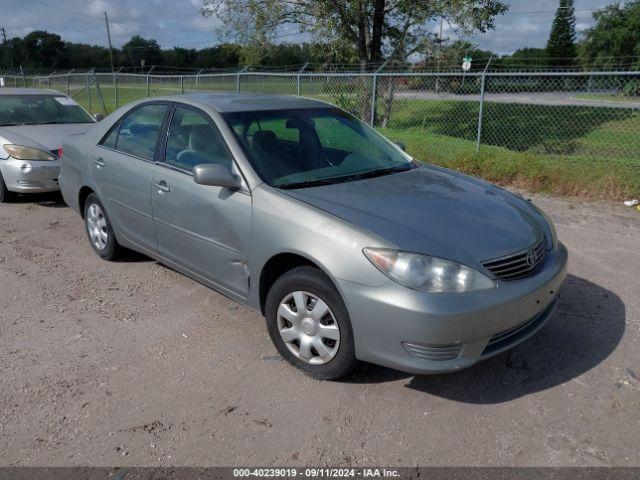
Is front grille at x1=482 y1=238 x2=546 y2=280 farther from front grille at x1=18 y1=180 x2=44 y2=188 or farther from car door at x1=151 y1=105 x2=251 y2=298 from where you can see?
front grille at x1=18 y1=180 x2=44 y2=188

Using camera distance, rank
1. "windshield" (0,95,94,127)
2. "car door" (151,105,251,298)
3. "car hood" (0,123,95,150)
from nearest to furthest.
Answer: "car door" (151,105,251,298), "car hood" (0,123,95,150), "windshield" (0,95,94,127)

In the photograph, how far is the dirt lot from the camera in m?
2.74

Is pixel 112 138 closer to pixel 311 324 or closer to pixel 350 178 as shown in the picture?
pixel 350 178

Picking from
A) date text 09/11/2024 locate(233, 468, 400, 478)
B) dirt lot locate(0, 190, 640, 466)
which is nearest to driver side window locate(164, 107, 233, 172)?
dirt lot locate(0, 190, 640, 466)

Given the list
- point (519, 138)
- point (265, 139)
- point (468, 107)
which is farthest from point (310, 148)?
point (468, 107)

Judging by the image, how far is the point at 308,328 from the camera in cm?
324

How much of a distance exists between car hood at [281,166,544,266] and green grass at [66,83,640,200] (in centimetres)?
456

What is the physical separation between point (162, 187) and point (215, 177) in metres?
0.84

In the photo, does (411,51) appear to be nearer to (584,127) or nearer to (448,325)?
(584,127)

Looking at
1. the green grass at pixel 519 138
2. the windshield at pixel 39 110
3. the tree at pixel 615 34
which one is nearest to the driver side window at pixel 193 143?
the windshield at pixel 39 110

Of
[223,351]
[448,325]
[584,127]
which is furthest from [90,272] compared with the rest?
[584,127]

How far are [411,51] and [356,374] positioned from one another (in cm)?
1258

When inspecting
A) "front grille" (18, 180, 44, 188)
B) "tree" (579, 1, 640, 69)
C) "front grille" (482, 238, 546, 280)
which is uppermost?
"tree" (579, 1, 640, 69)

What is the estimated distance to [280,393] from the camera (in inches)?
126
